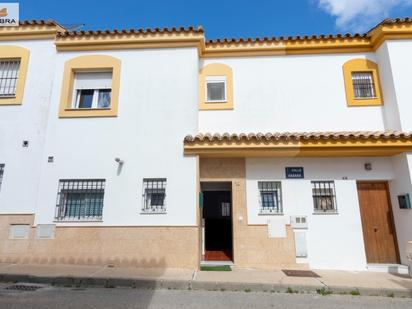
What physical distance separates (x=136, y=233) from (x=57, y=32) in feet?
23.5

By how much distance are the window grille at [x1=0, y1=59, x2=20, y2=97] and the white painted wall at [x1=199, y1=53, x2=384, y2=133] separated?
6197mm

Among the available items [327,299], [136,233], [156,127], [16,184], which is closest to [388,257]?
[327,299]

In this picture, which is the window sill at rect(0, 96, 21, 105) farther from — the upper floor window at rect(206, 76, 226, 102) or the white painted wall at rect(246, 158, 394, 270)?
the white painted wall at rect(246, 158, 394, 270)

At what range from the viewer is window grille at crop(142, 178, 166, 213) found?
25.2ft

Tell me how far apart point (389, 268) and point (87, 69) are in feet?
35.8

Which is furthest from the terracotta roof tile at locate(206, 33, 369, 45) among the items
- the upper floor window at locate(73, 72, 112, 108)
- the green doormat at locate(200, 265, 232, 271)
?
the green doormat at locate(200, 265, 232, 271)

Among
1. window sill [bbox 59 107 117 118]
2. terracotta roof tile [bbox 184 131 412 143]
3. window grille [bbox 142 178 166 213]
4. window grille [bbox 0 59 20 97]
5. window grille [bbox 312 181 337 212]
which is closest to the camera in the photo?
terracotta roof tile [bbox 184 131 412 143]

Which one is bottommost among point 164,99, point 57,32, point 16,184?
point 16,184

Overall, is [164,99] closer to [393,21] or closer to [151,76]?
[151,76]

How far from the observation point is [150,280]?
593 cm

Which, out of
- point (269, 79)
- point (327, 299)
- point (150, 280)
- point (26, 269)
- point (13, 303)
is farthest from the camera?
point (269, 79)

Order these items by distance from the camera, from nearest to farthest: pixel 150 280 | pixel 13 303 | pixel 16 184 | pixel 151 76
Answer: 1. pixel 13 303
2. pixel 150 280
3. pixel 16 184
4. pixel 151 76

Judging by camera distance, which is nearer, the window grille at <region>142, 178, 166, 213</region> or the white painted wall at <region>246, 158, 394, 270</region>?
the white painted wall at <region>246, 158, 394, 270</region>

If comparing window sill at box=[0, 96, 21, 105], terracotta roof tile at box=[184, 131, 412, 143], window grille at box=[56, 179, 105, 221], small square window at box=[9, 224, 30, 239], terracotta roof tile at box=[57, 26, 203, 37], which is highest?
terracotta roof tile at box=[57, 26, 203, 37]
